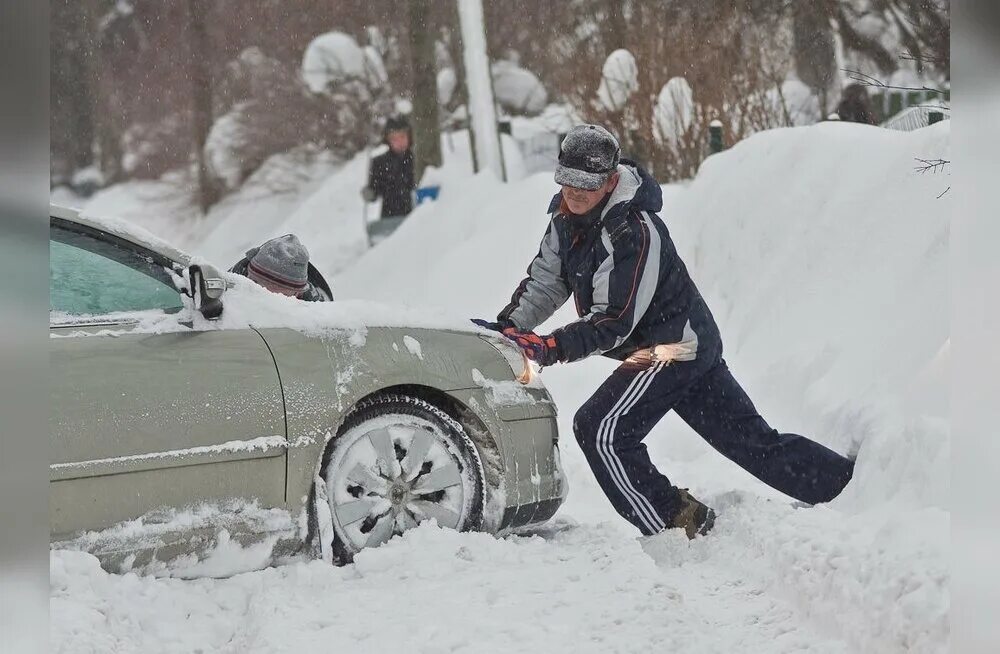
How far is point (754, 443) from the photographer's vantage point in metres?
5.09

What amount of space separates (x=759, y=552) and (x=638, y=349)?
95cm

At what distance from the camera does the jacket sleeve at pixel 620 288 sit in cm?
481

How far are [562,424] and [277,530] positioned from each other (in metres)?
4.06

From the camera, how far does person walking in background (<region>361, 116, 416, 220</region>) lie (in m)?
18.1

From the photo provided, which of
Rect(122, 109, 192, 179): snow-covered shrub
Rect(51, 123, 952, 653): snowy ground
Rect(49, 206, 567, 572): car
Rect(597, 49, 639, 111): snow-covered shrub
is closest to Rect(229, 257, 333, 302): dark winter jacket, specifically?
Rect(49, 206, 567, 572): car

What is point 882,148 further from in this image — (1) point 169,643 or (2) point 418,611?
(1) point 169,643

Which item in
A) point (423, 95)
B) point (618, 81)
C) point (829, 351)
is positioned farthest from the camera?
point (423, 95)

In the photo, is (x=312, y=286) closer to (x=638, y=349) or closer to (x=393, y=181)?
(x=638, y=349)

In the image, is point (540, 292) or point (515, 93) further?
point (515, 93)

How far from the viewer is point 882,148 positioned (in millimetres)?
8312

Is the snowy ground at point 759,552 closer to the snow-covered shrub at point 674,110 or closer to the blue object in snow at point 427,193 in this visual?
the snow-covered shrub at point 674,110

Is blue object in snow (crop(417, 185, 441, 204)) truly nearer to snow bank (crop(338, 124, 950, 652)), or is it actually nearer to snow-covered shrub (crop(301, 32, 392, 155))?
snow bank (crop(338, 124, 950, 652))

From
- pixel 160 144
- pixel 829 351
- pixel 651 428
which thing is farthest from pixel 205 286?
pixel 160 144
